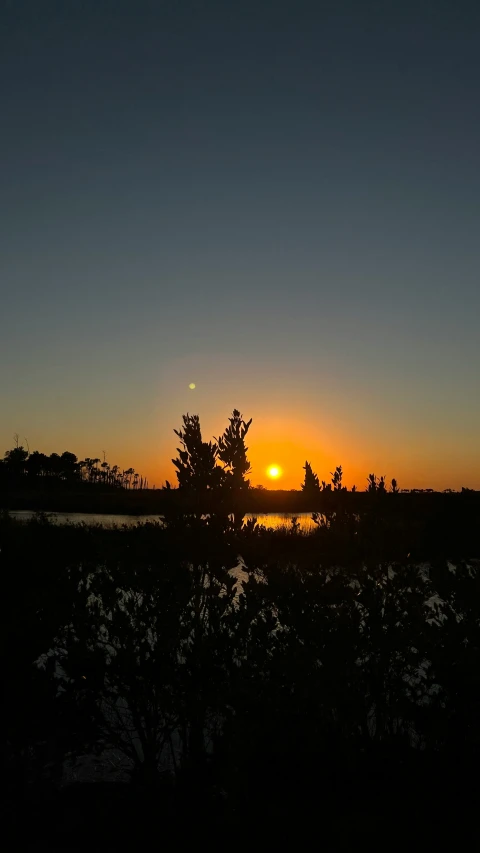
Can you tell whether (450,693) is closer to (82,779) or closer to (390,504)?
(390,504)

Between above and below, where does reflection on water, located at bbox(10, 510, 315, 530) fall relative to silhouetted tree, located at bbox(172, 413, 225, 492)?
below

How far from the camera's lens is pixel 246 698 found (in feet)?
13.3

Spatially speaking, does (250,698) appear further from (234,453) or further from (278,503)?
(278,503)

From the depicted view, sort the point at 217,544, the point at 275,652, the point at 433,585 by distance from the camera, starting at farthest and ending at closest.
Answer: the point at 217,544 < the point at 433,585 < the point at 275,652

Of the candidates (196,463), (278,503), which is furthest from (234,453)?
(278,503)

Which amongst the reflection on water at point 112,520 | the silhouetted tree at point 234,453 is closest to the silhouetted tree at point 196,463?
the silhouetted tree at point 234,453

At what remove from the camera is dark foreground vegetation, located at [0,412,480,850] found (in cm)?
400

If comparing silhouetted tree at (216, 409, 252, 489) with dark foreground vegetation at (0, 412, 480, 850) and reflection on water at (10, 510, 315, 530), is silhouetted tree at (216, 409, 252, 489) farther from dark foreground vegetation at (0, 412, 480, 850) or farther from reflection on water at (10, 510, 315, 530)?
reflection on water at (10, 510, 315, 530)

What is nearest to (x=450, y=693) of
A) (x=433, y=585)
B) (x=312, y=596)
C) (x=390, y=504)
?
(x=433, y=585)

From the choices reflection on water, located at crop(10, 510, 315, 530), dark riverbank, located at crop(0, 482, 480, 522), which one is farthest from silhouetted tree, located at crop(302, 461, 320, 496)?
reflection on water, located at crop(10, 510, 315, 530)

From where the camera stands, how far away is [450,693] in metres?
4.25

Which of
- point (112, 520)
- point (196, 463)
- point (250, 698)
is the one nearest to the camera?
point (250, 698)

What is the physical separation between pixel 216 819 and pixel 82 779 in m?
2.02

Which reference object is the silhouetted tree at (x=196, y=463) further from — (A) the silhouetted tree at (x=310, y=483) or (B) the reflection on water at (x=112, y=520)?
(B) the reflection on water at (x=112, y=520)
